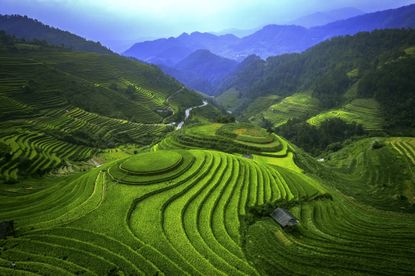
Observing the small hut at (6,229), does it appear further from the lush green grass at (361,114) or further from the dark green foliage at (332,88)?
the dark green foliage at (332,88)

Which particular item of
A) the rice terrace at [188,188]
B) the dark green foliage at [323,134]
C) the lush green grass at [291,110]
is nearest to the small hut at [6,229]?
the rice terrace at [188,188]

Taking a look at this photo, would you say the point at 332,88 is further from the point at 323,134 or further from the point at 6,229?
the point at 6,229

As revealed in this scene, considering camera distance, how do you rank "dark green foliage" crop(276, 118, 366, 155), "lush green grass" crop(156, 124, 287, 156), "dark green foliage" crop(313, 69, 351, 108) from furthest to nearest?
"dark green foliage" crop(313, 69, 351, 108)
"dark green foliage" crop(276, 118, 366, 155)
"lush green grass" crop(156, 124, 287, 156)

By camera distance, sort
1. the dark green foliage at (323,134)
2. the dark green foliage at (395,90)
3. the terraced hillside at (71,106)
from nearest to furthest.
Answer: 1. the terraced hillside at (71,106)
2. the dark green foliage at (323,134)
3. the dark green foliage at (395,90)

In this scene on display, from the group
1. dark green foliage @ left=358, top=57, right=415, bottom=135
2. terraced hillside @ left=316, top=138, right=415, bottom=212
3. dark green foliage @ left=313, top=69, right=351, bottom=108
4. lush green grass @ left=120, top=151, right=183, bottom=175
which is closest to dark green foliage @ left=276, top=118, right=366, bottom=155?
dark green foliage @ left=358, top=57, right=415, bottom=135

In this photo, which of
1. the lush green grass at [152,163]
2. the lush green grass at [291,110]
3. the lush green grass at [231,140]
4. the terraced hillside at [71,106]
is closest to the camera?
the lush green grass at [152,163]

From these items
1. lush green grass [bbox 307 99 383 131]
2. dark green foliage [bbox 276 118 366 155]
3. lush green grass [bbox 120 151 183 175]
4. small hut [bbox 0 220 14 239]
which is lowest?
dark green foliage [bbox 276 118 366 155]

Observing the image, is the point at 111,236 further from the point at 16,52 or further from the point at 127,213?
the point at 16,52

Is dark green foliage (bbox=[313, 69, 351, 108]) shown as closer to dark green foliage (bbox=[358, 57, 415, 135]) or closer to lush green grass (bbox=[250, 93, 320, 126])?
lush green grass (bbox=[250, 93, 320, 126])
